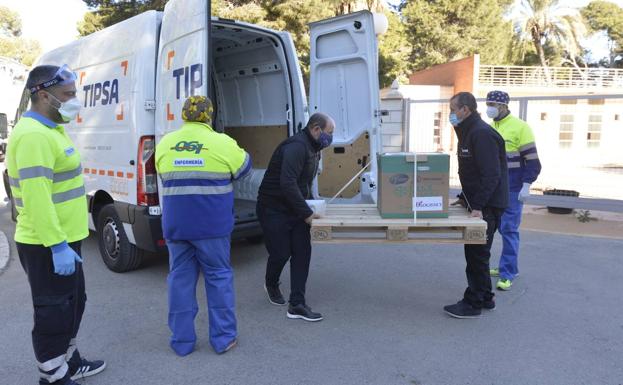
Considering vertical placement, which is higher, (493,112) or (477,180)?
(493,112)

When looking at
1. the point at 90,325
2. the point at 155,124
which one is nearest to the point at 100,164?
the point at 155,124

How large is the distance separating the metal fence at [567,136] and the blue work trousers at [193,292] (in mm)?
5105

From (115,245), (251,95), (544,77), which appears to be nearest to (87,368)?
(115,245)

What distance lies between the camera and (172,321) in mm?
3496

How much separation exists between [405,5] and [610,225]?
26792 millimetres

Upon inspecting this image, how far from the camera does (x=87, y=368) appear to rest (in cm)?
321

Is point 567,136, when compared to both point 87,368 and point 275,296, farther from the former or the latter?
point 87,368

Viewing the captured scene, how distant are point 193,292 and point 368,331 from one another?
137 centimetres

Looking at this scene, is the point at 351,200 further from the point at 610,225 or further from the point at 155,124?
the point at 610,225

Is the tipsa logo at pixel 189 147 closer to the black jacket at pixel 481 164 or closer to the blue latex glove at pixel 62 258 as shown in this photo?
the blue latex glove at pixel 62 258

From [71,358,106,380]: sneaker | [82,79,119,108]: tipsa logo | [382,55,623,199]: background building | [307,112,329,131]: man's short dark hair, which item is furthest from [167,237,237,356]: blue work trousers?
[382,55,623,199]: background building

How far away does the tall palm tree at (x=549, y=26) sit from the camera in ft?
125

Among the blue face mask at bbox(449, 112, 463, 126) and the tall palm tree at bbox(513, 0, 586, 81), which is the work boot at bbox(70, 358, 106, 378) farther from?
the tall palm tree at bbox(513, 0, 586, 81)

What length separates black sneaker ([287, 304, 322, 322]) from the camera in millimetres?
4070
